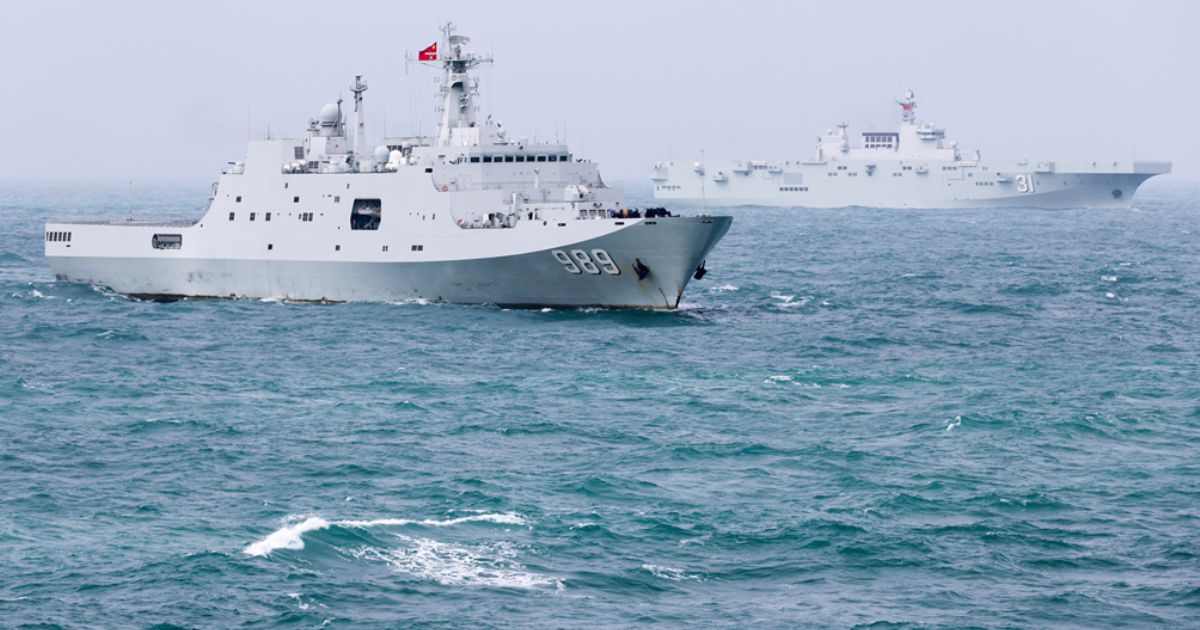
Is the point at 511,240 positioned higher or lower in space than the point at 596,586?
higher

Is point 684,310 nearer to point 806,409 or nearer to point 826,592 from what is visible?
point 806,409

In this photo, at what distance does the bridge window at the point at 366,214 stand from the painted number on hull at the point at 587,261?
6.36m

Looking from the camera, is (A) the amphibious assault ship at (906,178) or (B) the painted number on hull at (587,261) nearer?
(B) the painted number on hull at (587,261)

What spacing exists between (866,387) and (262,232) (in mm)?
22934

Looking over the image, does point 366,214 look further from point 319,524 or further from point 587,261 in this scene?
point 319,524

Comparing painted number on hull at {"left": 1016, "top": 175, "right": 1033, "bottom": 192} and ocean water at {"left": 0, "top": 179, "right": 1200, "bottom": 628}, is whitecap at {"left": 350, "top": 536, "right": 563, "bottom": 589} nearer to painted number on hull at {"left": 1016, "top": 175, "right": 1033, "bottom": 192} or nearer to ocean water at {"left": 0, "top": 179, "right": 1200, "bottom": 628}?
ocean water at {"left": 0, "top": 179, "right": 1200, "bottom": 628}

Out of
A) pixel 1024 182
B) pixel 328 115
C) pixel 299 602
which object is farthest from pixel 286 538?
pixel 1024 182

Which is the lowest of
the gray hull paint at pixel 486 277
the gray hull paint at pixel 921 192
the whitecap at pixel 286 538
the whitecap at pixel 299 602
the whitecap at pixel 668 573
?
the whitecap at pixel 299 602

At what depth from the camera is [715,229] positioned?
4150 centimetres

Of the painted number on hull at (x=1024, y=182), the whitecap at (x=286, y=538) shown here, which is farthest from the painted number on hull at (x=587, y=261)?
the painted number on hull at (x=1024, y=182)

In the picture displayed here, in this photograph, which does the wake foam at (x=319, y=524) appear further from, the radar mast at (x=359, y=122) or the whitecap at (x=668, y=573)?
the radar mast at (x=359, y=122)

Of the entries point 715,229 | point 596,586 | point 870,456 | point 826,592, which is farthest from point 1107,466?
point 715,229

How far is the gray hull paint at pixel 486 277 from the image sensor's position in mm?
41281

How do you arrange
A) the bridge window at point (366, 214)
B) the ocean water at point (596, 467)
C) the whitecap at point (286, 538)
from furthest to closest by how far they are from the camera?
the bridge window at point (366, 214) → the whitecap at point (286, 538) → the ocean water at point (596, 467)
